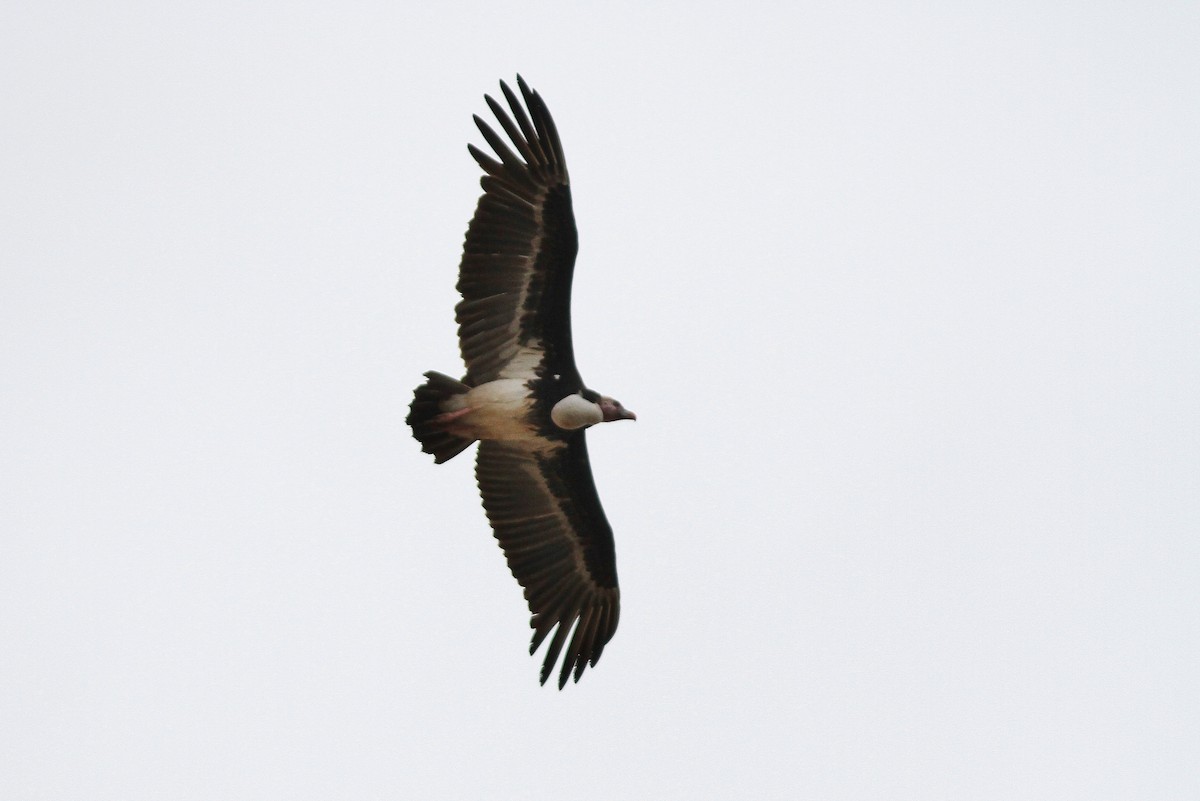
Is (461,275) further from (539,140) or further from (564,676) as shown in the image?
(564,676)

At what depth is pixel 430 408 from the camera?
611 inches

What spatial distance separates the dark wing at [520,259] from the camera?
1508cm

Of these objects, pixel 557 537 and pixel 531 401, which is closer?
pixel 531 401

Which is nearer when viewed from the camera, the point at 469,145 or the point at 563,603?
the point at 469,145

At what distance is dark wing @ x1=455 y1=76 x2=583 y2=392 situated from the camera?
15078mm

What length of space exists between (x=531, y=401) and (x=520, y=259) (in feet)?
4.12

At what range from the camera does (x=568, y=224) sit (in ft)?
50.0

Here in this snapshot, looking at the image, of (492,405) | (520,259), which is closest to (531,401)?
(492,405)

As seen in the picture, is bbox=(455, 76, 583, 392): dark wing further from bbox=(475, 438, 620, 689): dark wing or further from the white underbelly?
bbox=(475, 438, 620, 689): dark wing

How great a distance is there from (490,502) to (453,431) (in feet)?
4.02

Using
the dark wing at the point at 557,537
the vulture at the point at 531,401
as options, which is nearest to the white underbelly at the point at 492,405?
the vulture at the point at 531,401

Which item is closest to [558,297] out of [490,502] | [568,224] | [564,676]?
[568,224]

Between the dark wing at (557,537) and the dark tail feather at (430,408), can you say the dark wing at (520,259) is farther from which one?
the dark wing at (557,537)

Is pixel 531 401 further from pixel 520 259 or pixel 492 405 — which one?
pixel 520 259
